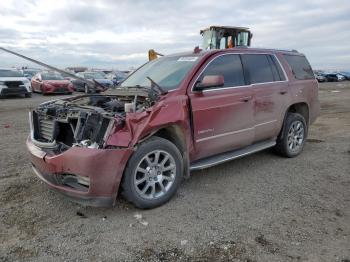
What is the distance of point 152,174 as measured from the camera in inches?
158

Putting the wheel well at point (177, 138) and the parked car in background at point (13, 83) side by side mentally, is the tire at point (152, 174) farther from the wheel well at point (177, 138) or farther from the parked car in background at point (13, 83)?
the parked car in background at point (13, 83)

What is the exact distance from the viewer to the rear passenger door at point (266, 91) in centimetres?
529

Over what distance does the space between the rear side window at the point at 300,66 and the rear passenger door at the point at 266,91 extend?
41cm

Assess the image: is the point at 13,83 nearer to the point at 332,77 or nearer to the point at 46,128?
the point at 46,128

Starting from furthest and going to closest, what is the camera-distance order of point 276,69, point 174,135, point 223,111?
1. point 276,69
2. point 223,111
3. point 174,135

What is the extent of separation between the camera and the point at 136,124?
3727mm

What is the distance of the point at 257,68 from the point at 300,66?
140cm

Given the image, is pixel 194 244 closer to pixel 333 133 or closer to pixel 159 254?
pixel 159 254

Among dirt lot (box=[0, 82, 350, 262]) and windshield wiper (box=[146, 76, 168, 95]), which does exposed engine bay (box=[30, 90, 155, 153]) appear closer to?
windshield wiper (box=[146, 76, 168, 95])

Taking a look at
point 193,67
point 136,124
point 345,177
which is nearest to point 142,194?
point 136,124

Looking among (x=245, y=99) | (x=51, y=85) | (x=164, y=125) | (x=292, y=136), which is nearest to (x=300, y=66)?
(x=292, y=136)

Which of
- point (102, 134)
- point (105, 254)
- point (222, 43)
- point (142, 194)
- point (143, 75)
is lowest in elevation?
point (105, 254)

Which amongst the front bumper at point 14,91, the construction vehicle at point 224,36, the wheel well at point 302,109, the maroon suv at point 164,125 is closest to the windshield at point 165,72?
the maroon suv at point 164,125

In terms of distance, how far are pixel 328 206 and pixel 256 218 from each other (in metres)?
0.95
